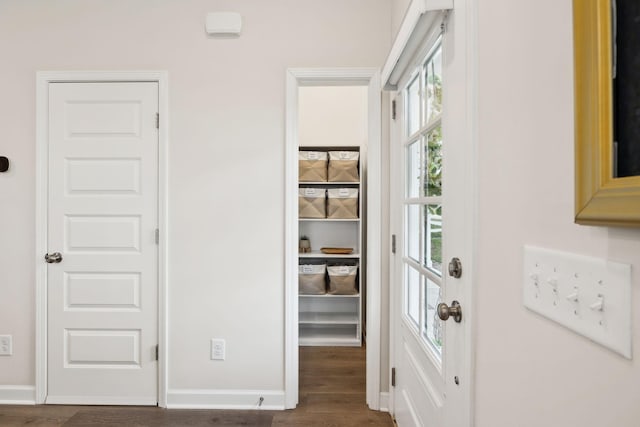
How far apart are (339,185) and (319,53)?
142 centimetres

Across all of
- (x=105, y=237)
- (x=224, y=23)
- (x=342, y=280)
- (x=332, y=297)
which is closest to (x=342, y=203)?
(x=342, y=280)

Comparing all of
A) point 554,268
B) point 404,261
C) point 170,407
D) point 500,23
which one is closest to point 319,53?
point 404,261

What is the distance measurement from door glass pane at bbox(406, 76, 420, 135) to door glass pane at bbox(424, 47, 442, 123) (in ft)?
0.52

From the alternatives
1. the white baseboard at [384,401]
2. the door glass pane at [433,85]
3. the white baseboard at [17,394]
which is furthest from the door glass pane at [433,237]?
the white baseboard at [17,394]

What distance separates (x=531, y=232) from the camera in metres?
0.71

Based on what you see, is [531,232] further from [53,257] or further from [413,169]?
[53,257]

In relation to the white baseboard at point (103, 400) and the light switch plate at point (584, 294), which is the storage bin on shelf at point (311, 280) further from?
the light switch plate at point (584, 294)

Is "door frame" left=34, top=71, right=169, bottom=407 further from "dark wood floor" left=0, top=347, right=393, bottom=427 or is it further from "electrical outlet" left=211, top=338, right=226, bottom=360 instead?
"electrical outlet" left=211, top=338, right=226, bottom=360

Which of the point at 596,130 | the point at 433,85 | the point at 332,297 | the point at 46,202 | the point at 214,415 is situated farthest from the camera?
the point at 332,297

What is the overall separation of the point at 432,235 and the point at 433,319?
322 millimetres

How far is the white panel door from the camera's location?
7.34 feet

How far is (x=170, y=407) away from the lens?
2211 millimetres

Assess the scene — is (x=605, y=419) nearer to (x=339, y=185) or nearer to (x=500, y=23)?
(x=500, y=23)

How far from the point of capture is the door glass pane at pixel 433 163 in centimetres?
131
